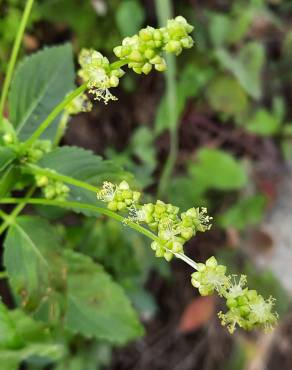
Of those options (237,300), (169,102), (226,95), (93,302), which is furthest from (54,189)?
(226,95)

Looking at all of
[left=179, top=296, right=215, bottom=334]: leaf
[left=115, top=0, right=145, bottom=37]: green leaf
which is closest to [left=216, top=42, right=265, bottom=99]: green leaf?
[left=115, top=0, right=145, bottom=37]: green leaf

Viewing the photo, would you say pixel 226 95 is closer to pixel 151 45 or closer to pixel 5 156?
pixel 5 156

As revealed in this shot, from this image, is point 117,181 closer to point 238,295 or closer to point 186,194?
point 238,295

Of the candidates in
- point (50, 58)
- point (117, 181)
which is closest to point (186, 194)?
point (50, 58)

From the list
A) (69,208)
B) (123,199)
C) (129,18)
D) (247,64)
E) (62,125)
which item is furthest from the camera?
(247,64)

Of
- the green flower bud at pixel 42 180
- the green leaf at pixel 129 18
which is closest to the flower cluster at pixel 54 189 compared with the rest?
the green flower bud at pixel 42 180

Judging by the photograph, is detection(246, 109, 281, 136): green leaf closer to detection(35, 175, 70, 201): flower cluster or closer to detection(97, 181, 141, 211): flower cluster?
detection(35, 175, 70, 201): flower cluster

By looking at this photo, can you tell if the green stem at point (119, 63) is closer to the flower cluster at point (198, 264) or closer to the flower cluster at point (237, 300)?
the flower cluster at point (198, 264)
